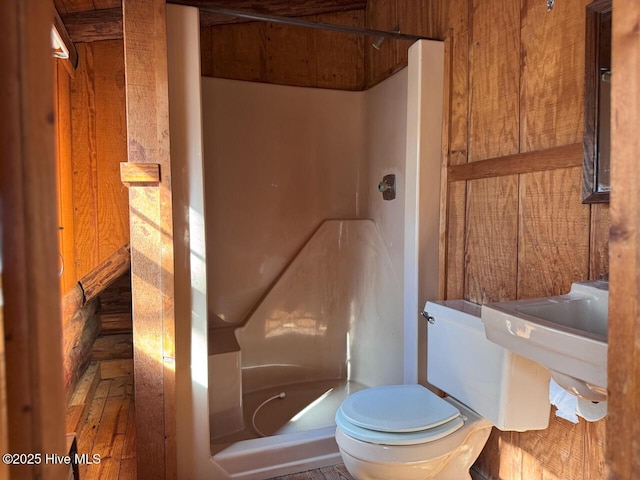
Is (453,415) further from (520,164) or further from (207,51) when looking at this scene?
(207,51)

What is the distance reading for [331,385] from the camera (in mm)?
2828

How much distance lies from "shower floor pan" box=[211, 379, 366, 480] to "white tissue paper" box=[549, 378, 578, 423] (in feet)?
3.30

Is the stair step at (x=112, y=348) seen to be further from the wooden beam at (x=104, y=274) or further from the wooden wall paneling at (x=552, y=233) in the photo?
the wooden wall paneling at (x=552, y=233)

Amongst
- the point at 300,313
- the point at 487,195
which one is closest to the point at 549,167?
the point at 487,195

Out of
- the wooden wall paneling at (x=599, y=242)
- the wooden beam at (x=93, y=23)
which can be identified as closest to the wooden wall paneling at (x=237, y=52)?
the wooden beam at (x=93, y=23)

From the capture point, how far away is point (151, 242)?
1689 mm

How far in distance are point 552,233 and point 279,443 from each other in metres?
1.43

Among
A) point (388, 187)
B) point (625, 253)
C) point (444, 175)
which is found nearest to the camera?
point (625, 253)

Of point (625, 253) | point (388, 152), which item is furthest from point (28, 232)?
point (388, 152)

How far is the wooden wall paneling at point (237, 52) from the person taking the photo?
285cm

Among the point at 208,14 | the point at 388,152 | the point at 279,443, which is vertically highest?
the point at 208,14

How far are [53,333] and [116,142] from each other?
267cm

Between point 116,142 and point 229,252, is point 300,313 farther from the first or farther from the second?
point 116,142

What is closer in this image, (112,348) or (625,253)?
(625,253)
